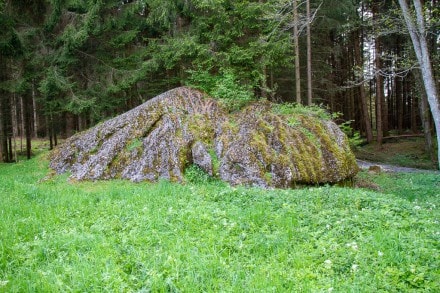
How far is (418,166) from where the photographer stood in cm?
1794

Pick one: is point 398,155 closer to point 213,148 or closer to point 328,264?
point 213,148

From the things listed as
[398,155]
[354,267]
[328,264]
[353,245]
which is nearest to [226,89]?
[353,245]

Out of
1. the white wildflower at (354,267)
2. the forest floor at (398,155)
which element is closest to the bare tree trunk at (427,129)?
the forest floor at (398,155)

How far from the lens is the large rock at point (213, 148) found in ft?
30.9

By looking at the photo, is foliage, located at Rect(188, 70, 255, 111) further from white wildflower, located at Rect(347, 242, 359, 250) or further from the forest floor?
the forest floor

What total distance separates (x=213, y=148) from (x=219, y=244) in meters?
5.85

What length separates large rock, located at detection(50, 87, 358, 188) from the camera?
9.41 metres

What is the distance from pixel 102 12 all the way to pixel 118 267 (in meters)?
17.5

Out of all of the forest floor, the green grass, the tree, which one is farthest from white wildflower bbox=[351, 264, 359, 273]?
the forest floor

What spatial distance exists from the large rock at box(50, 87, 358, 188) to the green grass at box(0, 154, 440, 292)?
242cm

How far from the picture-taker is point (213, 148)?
10.1 metres

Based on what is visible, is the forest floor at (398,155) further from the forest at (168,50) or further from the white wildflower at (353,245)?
the white wildflower at (353,245)

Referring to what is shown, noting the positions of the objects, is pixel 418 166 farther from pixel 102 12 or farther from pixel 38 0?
pixel 38 0

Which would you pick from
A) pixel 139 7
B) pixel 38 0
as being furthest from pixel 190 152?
pixel 38 0
